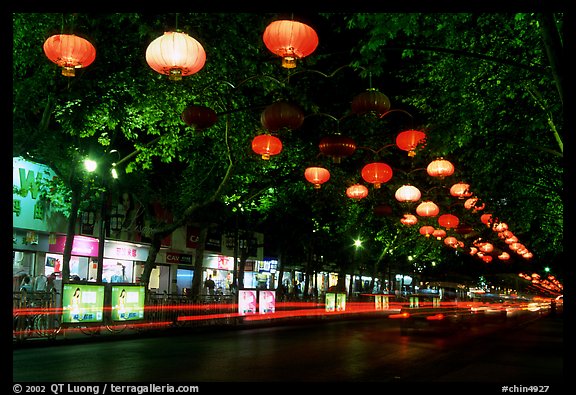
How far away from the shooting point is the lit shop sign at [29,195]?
2166 centimetres

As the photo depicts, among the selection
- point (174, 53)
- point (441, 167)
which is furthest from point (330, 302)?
point (174, 53)

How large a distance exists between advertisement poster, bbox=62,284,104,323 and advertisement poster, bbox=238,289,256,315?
7.42 metres

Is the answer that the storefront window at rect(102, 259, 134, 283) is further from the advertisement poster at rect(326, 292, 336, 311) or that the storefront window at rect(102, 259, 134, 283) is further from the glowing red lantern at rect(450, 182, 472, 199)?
the glowing red lantern at rect(450, 182, 472, 199)

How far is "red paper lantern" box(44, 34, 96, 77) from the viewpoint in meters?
8.32

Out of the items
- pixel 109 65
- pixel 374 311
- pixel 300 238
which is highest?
pixel 109 65

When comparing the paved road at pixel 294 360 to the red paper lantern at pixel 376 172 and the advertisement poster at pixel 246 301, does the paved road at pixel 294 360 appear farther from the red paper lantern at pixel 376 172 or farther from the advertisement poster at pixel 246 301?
the advertisement poster at pixel 246 301

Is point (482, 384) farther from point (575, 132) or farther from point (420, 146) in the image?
point (420, 146)

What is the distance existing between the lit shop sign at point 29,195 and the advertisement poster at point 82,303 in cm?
682

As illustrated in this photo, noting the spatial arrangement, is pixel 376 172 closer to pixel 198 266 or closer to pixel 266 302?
pixel 266 302

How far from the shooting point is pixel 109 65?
50.6 ft

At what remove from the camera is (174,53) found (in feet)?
25.9

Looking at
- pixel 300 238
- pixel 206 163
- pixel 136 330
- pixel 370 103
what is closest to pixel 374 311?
pixel 300 238

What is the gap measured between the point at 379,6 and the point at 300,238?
3961cm

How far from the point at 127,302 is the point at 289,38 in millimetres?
13005
